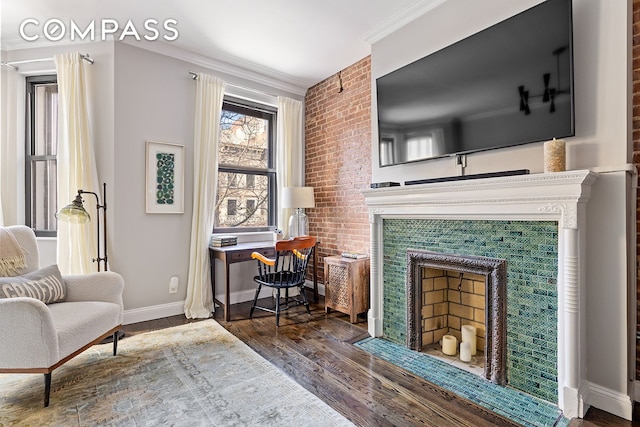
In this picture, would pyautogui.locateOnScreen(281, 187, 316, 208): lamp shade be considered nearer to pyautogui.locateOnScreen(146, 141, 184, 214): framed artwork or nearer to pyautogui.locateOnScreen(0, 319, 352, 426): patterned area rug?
pyautogui.locateOnScreen(146, 141, 184, 214): framed artwork

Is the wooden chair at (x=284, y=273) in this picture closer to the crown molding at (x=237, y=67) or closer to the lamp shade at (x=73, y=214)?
the lamp shade at (x=73, y=214)

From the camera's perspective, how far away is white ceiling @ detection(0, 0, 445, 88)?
2.70 m

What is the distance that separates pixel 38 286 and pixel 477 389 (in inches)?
118

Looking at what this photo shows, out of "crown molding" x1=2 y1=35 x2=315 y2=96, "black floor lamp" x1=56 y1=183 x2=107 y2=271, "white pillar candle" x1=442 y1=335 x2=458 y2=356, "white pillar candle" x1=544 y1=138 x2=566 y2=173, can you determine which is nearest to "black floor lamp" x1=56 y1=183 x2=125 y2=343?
"black floor lamp" x1=56 y1=183 x2=107 y2=271

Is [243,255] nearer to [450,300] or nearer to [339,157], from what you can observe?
[339,157]

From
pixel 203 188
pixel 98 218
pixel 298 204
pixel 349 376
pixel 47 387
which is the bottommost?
pixel 349 376

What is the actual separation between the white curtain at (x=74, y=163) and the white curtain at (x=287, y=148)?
2.02 m

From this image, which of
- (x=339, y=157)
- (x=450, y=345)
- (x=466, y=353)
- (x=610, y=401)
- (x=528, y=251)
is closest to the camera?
(x=610, y=401)

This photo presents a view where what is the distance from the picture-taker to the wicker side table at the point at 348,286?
3.25m

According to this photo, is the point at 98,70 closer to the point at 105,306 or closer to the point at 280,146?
the point at 280,146

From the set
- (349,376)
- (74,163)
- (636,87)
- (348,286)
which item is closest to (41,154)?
(74,163)

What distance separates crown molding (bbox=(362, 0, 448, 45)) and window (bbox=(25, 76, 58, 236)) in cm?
333

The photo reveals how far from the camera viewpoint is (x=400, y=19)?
2.83 m

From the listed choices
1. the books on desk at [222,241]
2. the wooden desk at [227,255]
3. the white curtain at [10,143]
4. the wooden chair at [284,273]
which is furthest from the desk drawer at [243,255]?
the white curtain at [10,143]
